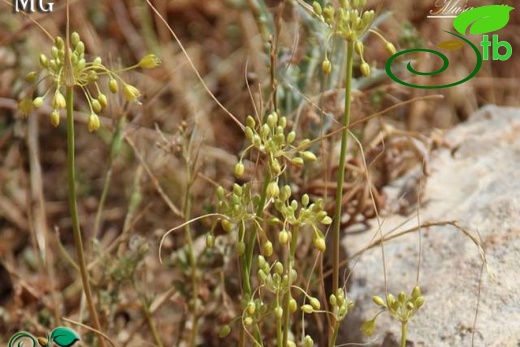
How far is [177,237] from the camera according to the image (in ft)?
8.05

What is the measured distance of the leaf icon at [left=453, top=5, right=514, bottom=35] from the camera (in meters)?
1.96

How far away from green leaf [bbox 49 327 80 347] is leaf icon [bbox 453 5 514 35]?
1.01m

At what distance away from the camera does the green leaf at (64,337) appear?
→ 5.40 feet

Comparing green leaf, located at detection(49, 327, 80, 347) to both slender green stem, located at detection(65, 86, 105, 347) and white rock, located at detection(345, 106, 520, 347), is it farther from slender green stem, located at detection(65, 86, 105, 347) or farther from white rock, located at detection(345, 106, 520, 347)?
white rock, located at detection(345, 106, 520, 347)

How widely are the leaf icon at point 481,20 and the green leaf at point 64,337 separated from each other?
3.30 ft

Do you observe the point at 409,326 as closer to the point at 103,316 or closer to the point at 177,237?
the point at 103,316

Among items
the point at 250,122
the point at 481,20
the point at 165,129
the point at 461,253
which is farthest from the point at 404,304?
the point at 165,129

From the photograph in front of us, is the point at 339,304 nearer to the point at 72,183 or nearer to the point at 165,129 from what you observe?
the point at 72,183

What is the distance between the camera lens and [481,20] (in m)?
2.01

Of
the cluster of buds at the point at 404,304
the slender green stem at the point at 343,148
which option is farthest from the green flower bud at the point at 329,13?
the cluster of buds at the point at 404,304

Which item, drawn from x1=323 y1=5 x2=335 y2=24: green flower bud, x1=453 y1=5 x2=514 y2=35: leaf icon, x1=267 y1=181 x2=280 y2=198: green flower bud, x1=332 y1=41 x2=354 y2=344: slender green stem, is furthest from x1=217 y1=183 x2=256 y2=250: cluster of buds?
x1=453 y1=5 x2=514 y2=35: leaf icon

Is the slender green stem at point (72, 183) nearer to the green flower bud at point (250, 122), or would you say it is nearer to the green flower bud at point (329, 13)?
the green flower bud at point (250, 122)

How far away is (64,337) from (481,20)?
3.63ft

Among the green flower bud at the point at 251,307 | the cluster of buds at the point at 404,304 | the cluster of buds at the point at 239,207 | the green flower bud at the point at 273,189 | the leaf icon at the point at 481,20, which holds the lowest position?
the cluster of buds at the point at 404,304
